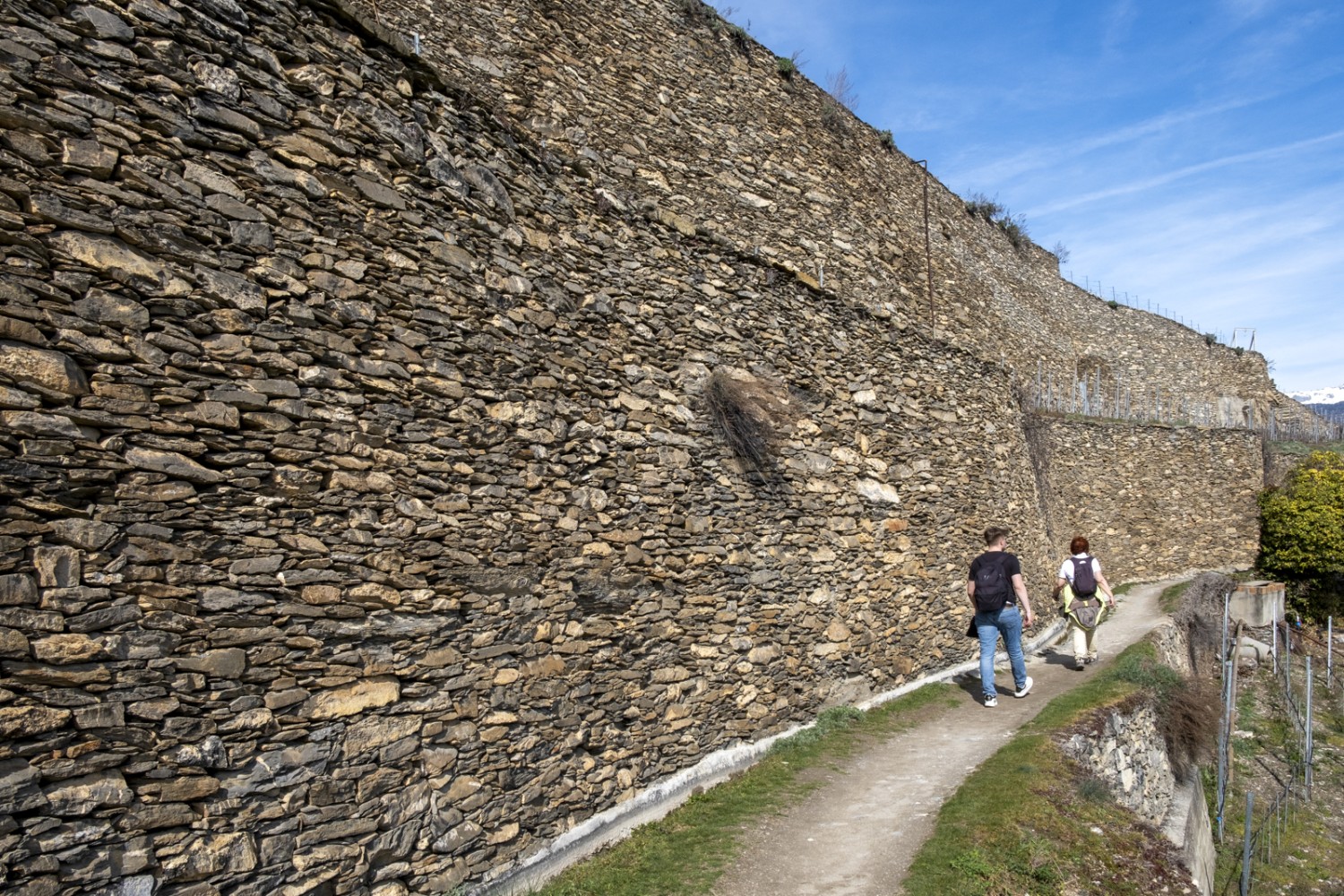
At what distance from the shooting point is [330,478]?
471 cm

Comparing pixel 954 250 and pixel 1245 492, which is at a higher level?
pixel 954 250

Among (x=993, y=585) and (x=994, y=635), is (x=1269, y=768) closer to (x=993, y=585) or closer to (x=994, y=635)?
(x=994, y=635)

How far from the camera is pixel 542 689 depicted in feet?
19.2

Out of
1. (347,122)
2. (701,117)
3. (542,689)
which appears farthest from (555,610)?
(701,117)

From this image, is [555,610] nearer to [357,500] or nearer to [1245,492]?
[357,500]

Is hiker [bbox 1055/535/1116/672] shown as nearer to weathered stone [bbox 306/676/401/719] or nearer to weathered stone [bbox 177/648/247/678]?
weathered stone [bbox 306/676/401/719]

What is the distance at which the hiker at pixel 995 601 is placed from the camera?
918 cm

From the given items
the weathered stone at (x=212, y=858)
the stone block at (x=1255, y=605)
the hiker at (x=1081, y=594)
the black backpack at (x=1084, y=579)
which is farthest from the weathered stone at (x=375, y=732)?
the stone block at (x=1255, y=605)

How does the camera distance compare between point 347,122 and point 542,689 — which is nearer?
point 347,122

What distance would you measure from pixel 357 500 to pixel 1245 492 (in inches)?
1060

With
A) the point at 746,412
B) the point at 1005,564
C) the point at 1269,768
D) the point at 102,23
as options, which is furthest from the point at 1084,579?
the point at 102,23

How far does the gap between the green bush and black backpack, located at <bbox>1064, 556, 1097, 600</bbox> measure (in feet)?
54.4

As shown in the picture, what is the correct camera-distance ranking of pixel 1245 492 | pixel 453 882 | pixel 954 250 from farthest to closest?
pixel 1245 492 → pixel 954 250 → pixel 453 882

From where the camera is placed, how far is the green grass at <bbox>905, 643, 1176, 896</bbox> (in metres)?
5.71
